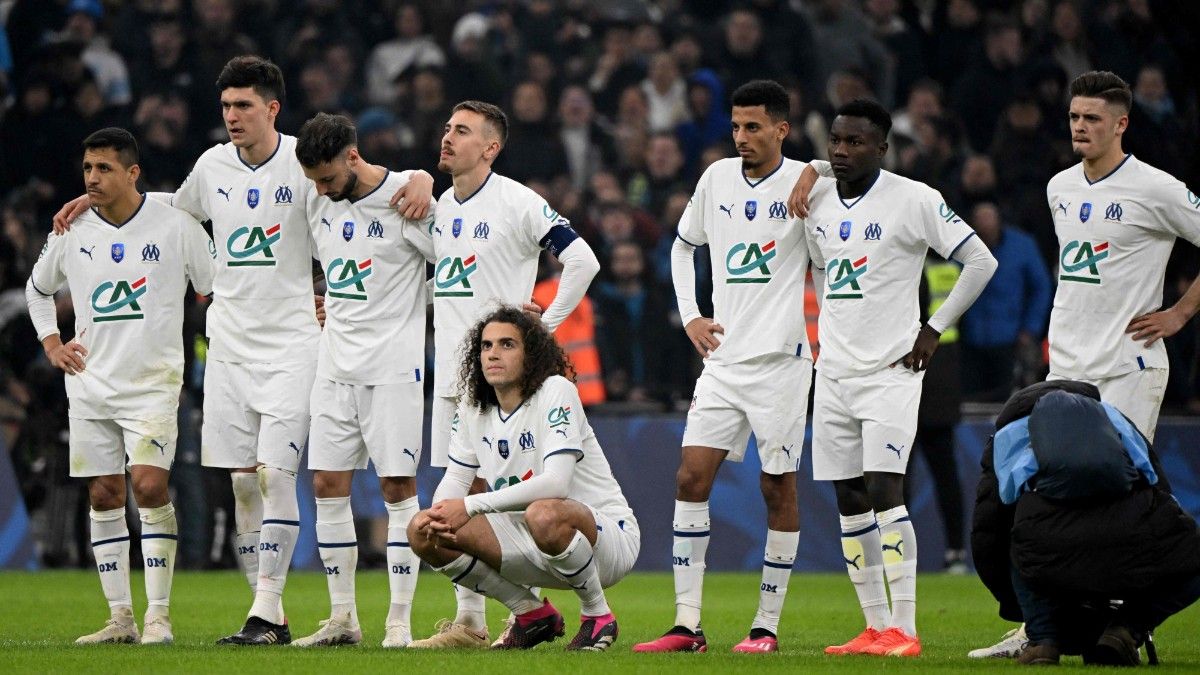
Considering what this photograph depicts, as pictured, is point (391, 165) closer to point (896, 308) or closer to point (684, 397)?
point (684, 397)

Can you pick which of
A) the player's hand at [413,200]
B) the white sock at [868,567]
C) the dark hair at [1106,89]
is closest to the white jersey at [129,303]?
the player's hand at [413,200]

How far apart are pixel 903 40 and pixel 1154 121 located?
10.4 feet

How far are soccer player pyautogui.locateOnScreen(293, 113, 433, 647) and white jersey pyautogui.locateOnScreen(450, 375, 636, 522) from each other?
20.0 inches

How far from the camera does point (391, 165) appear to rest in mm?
16828

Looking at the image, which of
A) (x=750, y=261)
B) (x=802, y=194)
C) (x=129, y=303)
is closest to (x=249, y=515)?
(x=129, y=303)

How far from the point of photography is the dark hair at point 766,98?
860 centimetres

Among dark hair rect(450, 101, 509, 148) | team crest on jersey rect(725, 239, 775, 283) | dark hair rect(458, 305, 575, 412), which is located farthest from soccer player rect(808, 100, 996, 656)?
dark hair rect(450, 101, 509, 148)

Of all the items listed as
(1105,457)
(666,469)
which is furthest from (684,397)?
(1105,457)

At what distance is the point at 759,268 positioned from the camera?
8672 mm

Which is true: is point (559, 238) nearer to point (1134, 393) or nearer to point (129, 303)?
point (129, 303)

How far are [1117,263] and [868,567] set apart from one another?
1931 mm

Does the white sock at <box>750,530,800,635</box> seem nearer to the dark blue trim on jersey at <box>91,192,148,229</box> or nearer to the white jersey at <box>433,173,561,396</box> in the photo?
the white jersey at <box>433,173,561,396</box>

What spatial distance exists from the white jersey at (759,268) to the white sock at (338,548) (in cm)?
198

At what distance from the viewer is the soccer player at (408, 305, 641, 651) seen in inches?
311
